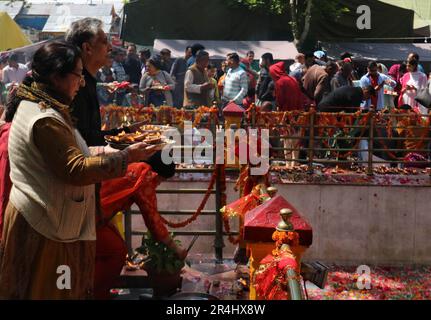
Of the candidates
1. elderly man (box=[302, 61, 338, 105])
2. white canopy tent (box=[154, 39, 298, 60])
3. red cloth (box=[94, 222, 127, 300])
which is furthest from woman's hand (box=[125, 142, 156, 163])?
white canopy tent (box=[154, 39, 298, 60])

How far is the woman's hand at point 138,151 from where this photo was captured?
11.0 ft

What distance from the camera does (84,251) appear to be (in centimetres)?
342

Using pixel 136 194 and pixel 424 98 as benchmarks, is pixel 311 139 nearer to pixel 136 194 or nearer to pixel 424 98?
pixel 424 98

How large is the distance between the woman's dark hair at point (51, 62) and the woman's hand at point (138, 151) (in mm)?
508

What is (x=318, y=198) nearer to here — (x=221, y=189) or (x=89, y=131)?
(x=221, y=189)

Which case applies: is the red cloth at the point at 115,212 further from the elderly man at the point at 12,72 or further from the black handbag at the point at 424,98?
the elderly man at the point at 12,72

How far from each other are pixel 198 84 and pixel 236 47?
8.45 m

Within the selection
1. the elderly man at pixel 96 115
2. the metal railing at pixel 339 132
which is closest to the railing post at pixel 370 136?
the metal railing at pixel 339 132

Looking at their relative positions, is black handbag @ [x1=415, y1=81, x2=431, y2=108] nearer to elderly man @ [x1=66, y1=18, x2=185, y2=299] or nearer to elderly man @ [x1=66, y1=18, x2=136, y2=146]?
elderly man @ [x1=66, y1=18, x2=185, y2=299]

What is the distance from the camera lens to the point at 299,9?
62.2ft

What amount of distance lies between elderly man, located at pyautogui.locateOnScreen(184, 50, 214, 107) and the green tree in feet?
27.7

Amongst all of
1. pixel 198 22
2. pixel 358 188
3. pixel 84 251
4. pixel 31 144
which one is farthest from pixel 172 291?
pixel 198 22

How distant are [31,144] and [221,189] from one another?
15.0ft
